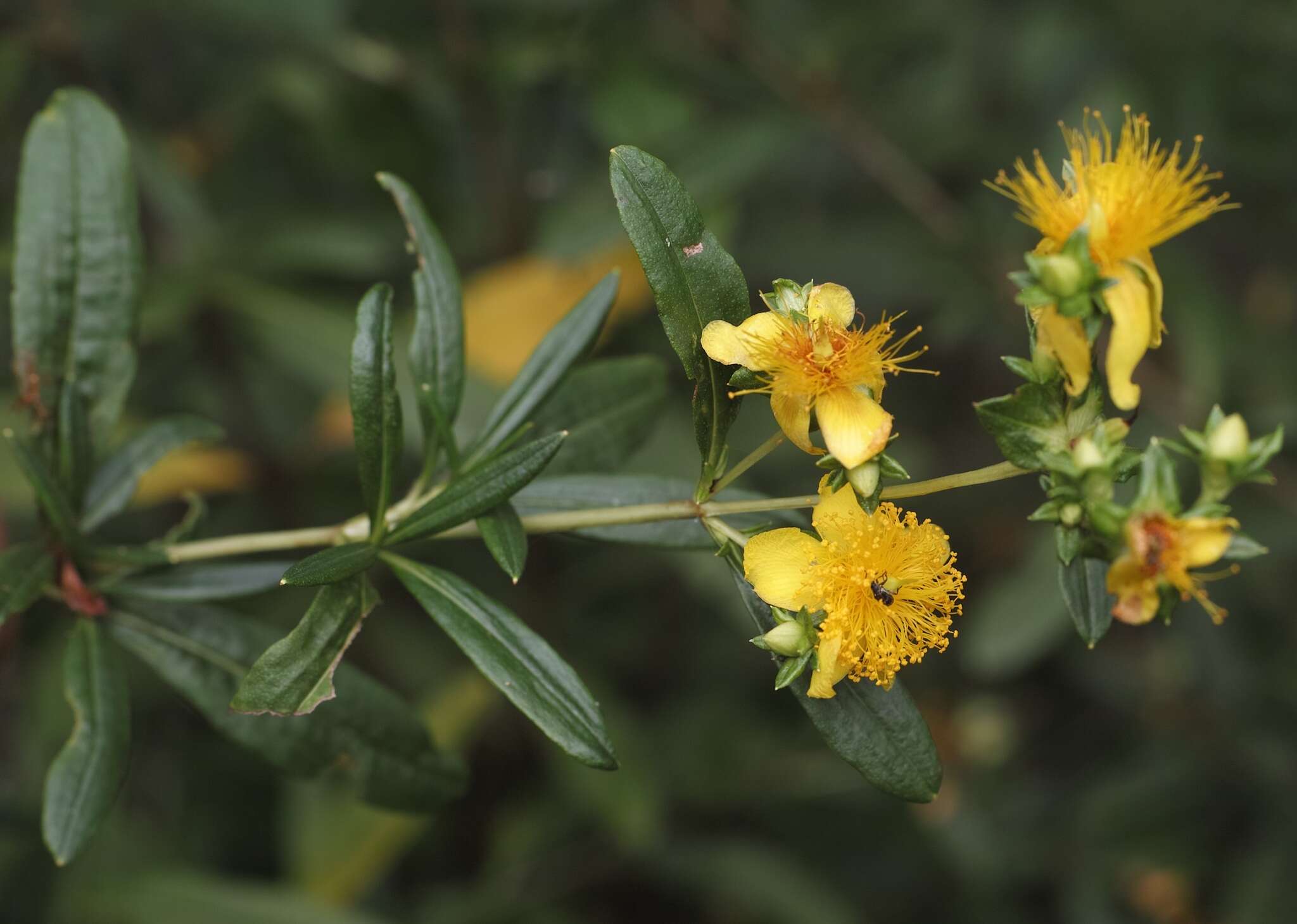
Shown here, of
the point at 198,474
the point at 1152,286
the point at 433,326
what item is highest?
the point at 1152,286

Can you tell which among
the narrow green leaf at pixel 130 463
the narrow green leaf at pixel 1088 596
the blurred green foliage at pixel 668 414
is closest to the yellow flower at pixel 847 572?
the narrow green leaf at pixel 1088 596

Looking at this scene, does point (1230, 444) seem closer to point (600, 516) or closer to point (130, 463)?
point (600, 516)

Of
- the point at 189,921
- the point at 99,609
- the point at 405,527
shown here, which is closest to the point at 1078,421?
the point at 405,527

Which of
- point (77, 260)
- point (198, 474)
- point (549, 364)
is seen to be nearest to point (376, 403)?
point (549, 364)

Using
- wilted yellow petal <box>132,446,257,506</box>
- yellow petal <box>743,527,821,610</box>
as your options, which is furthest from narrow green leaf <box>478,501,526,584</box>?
wilted yellow petal <box>132,446,257,506</box>

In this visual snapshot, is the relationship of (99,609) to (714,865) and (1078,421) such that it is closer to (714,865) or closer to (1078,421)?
(1078,421)

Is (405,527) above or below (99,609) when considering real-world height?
above

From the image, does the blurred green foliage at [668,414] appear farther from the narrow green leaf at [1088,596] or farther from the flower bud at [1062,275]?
the flower bud at [1062,275]
